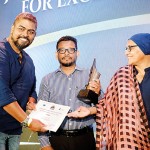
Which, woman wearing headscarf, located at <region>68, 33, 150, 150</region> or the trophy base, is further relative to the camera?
the trophy base

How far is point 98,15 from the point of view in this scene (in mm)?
3096

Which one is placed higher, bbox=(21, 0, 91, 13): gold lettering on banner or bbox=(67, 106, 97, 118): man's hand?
bbox=(21, 0, 91, 13): gold lettering on banner

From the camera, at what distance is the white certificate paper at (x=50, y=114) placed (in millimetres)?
2164

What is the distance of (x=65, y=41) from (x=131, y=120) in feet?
2.93

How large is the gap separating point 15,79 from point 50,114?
424mm

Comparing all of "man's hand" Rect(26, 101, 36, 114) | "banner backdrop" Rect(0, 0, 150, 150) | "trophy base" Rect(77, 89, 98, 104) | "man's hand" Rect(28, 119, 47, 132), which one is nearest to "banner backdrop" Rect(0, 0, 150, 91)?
"banner backdrop" Rect(0, 0, 150, 150)

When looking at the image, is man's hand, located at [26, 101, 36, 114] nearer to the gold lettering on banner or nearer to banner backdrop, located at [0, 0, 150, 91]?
banner backdrop, located at [0, 0, 150, 91]

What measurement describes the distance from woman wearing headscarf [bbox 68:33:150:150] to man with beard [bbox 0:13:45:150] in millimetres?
451

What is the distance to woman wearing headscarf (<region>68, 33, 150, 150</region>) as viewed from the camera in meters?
2.11

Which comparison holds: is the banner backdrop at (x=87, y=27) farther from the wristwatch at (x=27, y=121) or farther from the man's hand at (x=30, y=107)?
the wristwatch at (x=27, y=121)

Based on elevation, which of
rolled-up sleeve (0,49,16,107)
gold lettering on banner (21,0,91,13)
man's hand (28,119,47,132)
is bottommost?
man's hand (28,119,47,132)

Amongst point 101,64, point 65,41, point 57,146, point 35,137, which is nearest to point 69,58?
point 65,41

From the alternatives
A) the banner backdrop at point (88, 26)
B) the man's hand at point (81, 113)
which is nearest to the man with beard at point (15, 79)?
the man's hand at point (81, 113)

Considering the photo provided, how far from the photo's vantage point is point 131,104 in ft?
7.05
